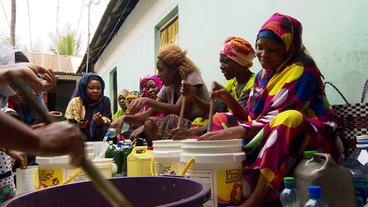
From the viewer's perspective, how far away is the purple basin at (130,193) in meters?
0.87

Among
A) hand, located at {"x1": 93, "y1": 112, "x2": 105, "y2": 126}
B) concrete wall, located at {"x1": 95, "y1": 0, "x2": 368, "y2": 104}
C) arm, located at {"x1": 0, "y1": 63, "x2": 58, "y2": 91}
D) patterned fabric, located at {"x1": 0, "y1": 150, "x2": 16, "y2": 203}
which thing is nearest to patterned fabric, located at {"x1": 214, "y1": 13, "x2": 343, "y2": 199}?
concrete wall, located at {"x1": 95, "y1": 0, "x2": 368, "y2": 104}

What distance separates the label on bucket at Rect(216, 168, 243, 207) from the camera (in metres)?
1.27

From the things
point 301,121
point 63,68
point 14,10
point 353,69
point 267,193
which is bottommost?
point 267,193

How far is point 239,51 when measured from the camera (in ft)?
8.28

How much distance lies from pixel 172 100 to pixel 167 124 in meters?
0.48

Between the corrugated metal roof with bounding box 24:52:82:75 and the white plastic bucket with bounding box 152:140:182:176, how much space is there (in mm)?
13412

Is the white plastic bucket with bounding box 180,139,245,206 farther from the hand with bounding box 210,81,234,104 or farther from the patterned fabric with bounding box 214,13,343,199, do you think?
the hand with bounding box 210,81,234,104

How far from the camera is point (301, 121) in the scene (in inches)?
52.8

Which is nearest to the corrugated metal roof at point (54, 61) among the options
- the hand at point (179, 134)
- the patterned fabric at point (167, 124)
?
the patterned fabric at point (167, 124)

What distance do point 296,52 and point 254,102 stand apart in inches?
17.9

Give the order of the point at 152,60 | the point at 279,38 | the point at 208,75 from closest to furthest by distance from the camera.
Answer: the point at 279,38 → the point at 208,75 → the point at 152,60

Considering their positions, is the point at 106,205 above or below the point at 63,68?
below

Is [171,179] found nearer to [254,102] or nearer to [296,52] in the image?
[254,102]

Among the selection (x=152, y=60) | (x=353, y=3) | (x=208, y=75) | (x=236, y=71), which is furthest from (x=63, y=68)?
(x=353, y=3)
